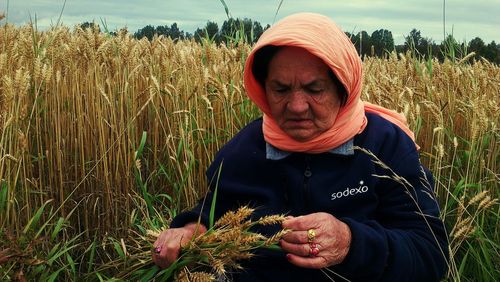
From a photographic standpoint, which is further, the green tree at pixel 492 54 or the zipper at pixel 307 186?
the green tree at pixel 492 54

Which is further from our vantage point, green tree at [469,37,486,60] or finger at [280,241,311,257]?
green tree at [469,37,486,60]

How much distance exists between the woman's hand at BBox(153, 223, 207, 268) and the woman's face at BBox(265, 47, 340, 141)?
0.35 meters

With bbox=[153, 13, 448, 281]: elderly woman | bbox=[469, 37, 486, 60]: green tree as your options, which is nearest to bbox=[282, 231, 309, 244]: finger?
bbox=[153, 13, 448, 281]: elderly woman

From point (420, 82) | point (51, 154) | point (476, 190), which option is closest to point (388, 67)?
point (420, 82)

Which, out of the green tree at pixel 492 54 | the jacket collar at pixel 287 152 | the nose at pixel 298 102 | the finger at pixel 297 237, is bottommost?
the green tree at pixel 492 54

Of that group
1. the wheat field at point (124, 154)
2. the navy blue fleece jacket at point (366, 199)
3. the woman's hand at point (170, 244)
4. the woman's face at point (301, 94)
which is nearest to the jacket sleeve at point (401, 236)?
the navy blue fleece jacket at point (366, 199)

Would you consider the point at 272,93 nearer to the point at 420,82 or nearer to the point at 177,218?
the point at 177,218

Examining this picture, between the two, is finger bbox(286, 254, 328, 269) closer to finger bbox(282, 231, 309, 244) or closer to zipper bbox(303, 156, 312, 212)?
finger bbox(282, 231, 309, 244)

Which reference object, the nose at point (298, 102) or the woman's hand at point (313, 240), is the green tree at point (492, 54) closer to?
the nose at point (298, 102)

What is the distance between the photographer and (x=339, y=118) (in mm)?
1726

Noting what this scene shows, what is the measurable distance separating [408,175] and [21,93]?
1.13 m

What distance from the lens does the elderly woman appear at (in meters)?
1.62

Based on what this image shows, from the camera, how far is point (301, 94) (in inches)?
64.7

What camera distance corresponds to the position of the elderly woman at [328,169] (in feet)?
5.31
